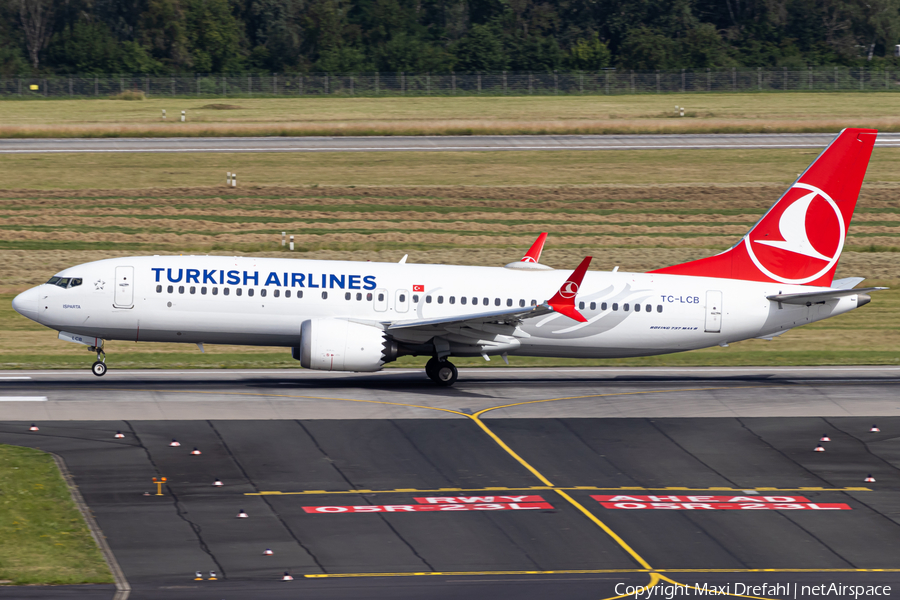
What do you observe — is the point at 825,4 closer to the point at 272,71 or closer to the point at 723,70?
the point at 723,70

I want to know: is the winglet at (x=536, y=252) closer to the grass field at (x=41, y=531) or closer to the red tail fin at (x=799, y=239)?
→ the red tail fin at (x=799, y=239)

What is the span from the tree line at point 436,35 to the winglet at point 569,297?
98.1 meters

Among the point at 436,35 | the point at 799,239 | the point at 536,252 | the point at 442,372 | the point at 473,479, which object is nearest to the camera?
the point at 473,479

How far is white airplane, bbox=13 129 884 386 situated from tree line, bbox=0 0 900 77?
3701 inches

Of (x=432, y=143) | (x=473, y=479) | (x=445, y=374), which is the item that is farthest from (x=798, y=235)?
(x=432, y=143)

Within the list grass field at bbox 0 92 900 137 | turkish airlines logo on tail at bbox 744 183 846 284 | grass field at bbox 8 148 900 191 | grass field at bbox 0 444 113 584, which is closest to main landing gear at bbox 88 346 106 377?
grass field at bbox 0 444 113 584

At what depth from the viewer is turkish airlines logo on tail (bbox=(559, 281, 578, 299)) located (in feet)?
113

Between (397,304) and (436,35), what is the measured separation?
113 meters

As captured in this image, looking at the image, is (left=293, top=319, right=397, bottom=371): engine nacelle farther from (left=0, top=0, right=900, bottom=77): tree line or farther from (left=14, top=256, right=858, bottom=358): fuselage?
(left=0, top=0, right=900, bottom=77): tree line

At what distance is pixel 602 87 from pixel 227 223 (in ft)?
220

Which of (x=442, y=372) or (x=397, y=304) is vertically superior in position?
(x=397, y=304)

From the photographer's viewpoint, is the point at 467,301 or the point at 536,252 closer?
the point at 467,301

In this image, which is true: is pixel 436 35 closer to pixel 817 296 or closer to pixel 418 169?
pixel 418 169

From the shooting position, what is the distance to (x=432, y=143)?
89.1m
